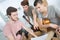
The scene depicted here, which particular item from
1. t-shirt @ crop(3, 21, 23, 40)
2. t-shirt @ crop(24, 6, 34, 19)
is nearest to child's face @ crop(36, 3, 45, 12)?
t-shirt @ crop(24, 6, 34, 19)

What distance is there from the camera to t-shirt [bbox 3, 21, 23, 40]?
1.40 metres

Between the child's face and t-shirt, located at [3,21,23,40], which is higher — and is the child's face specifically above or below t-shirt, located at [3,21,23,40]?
above

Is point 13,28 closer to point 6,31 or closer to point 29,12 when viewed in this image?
point 6,31

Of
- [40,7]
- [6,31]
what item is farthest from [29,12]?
[6,31]

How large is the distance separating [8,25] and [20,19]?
9 cm

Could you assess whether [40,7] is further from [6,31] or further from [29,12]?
[6,31]

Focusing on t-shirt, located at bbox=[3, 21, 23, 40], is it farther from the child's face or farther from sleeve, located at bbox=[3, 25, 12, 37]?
the child's face

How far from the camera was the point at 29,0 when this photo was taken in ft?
4.62

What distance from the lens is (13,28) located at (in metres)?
1.41

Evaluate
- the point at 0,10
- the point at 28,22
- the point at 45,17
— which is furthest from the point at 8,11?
the point at 45,17

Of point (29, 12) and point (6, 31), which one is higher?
point (29, 12)

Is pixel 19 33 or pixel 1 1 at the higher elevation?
pixel 1 1

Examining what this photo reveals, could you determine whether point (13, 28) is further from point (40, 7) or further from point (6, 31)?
point (40, 7)

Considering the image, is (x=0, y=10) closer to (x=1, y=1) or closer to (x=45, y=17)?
(x=1, y=1)
